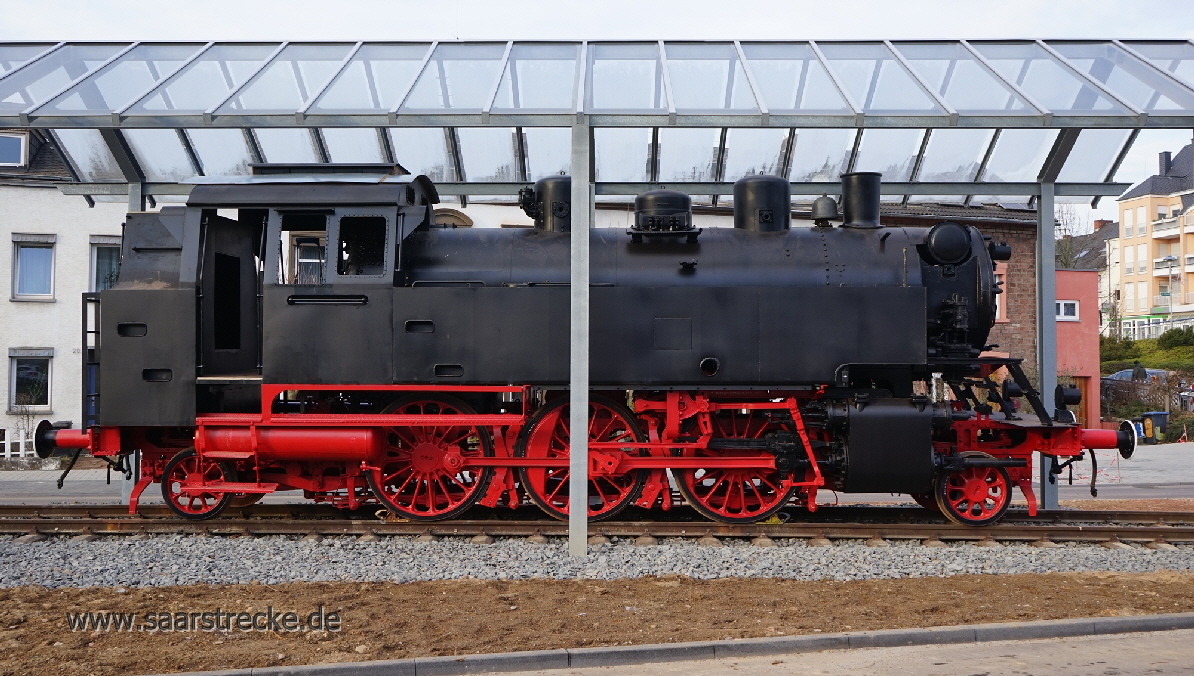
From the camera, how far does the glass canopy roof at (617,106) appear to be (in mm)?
7887

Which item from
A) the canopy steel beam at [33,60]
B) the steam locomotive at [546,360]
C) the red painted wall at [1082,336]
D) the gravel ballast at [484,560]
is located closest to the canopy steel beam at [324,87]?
the steam locomotive at [546,360]

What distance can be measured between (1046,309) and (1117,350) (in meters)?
30.9

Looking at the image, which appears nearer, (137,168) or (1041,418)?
(1041,418)

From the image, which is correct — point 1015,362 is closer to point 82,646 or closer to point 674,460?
point 674,460

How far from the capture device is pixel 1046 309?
9.85 meters

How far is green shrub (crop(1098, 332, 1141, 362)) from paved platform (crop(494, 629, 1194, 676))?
3399 centimetres

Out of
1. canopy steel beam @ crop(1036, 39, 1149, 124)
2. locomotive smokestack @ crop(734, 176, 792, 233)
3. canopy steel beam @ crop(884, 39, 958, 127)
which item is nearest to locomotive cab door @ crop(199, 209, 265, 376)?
locomotive smokestack @ crop(734, 176, 792, 233)

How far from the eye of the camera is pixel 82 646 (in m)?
5.07

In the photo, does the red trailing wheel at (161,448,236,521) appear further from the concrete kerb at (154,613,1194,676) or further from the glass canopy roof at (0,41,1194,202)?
the concrete kerb at (154,613,1194,676)

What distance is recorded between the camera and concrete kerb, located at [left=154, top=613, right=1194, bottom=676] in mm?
4691

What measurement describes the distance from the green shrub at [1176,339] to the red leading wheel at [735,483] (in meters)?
34.6

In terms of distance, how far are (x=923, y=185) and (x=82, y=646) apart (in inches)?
352

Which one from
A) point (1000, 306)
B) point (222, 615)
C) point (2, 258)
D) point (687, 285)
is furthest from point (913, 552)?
point (2, 258)

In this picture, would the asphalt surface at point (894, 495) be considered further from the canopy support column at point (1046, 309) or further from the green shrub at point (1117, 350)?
the green shrub at point (1117, 350)
